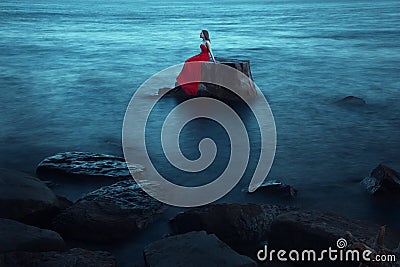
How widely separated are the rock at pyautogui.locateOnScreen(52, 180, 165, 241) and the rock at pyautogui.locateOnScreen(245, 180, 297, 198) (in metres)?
1.38

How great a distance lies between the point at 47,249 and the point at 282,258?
2.16 meters

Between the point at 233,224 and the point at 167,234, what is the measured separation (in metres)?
0.72

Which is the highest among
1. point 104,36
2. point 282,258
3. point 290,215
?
point 104,36

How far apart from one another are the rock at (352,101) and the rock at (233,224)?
630 cm

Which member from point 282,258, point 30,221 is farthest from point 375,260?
point 30,221

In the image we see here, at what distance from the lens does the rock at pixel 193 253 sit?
3918 mm

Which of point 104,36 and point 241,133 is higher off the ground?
point 104,36

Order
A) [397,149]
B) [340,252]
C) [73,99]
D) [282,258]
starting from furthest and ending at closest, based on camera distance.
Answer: [73,99], [397,149], [282,258], [340,252]

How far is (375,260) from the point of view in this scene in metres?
3.94

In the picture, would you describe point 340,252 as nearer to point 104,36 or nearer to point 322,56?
point 322,56

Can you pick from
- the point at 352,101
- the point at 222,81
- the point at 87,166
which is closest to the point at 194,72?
the point at 222,81

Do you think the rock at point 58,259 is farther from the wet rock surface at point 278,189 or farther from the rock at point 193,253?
A: the wet rock surface at point 278,189

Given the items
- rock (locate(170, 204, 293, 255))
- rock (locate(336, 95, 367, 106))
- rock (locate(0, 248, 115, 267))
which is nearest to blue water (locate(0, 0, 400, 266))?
rock (locate(336, 95, 367, 106))

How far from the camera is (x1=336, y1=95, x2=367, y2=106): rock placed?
10562 millimetres
